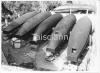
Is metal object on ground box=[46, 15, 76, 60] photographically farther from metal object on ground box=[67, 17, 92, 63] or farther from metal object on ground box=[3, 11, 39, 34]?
metal object on ground box=[3, 11, 39, 34]

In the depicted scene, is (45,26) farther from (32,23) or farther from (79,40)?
Result: (79,40)

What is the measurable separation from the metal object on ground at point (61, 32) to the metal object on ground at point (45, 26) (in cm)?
8

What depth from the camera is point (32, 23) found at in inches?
88.3

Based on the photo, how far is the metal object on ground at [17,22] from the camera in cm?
214

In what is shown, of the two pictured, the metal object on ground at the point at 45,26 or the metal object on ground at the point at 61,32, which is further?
the metal object on ground at the point at 45,26

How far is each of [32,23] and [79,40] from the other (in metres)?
0.61

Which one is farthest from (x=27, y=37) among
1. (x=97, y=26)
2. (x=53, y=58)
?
(x=97, y=26)

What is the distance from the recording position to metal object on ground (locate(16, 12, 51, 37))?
84.7 inches

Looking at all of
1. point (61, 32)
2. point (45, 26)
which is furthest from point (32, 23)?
point (61, 32)

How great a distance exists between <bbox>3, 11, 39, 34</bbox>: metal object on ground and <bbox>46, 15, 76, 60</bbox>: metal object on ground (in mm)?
362

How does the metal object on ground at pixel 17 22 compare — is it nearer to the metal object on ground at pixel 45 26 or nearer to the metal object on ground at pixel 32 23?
the metal object on ground at pixel 32 23

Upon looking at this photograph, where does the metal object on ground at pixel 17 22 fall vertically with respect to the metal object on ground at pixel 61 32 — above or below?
above

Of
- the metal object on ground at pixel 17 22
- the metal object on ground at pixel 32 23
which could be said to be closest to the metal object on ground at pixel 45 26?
the metal object on ground at pixel 32 23

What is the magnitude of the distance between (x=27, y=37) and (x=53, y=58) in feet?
1.33
